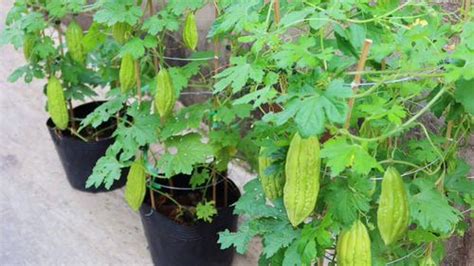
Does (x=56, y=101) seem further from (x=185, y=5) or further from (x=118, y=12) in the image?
(x=185, y=5)

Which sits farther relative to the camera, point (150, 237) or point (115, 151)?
point (150, 237)

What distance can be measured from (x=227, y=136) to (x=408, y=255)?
2.90 ft

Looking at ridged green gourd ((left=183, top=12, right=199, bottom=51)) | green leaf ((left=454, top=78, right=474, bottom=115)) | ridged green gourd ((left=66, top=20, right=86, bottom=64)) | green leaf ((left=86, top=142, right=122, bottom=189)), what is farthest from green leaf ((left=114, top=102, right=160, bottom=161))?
green leaf ((left=454, top=78, right=474, bottom=115))

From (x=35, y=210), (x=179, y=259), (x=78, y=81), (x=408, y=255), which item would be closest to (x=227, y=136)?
(x=179, y=259)

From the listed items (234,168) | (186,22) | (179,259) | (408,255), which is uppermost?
(186,22)

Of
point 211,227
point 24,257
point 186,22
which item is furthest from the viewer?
point 24,257

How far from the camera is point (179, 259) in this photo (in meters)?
2.55

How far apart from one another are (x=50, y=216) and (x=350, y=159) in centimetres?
224

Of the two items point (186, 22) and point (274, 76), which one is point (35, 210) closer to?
point (186, 22)

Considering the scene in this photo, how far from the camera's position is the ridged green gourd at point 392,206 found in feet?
4.25

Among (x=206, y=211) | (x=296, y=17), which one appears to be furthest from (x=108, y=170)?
(x=296, y=17)

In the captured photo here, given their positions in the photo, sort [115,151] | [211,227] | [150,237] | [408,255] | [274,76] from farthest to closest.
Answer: [150,237], [211,227], [115,151], [408,255], [274,76]

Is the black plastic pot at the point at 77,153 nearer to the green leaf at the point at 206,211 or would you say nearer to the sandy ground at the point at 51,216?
the sandy ground at the point at 51,216

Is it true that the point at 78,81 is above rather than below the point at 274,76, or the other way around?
below
